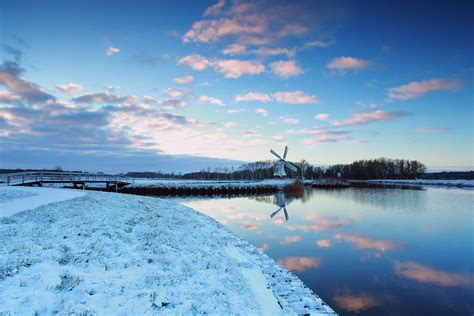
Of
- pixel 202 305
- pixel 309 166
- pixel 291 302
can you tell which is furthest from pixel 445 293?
pixel 309 166

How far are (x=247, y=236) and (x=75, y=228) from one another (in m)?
10.4

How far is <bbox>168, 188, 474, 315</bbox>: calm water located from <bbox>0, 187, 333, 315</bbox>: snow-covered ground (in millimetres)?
2200

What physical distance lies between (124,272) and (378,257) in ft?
38.5

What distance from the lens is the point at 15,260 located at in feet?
22.0

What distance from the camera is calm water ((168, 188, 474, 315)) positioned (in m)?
8.98

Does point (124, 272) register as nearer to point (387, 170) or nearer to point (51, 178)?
point (51, 178)

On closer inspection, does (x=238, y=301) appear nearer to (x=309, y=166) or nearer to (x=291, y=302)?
(x=291, y=302)

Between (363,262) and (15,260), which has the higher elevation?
(15,260)

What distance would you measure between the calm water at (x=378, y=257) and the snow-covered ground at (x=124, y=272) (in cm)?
220

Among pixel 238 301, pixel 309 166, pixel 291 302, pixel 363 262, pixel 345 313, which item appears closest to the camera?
pixel 238 301

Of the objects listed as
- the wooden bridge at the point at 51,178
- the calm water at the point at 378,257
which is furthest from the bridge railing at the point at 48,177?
the calm water at the point at 378,257

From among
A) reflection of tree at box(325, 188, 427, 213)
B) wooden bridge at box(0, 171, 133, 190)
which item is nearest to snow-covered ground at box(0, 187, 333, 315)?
reflection of tree at box(325, 188, 427, 213)

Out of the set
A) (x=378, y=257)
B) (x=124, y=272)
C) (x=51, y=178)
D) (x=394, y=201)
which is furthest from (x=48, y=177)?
(x=394, y=201)

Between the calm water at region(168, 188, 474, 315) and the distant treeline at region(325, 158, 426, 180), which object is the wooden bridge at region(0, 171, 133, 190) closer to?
the calm water at region(168, 188, 474, 315)
